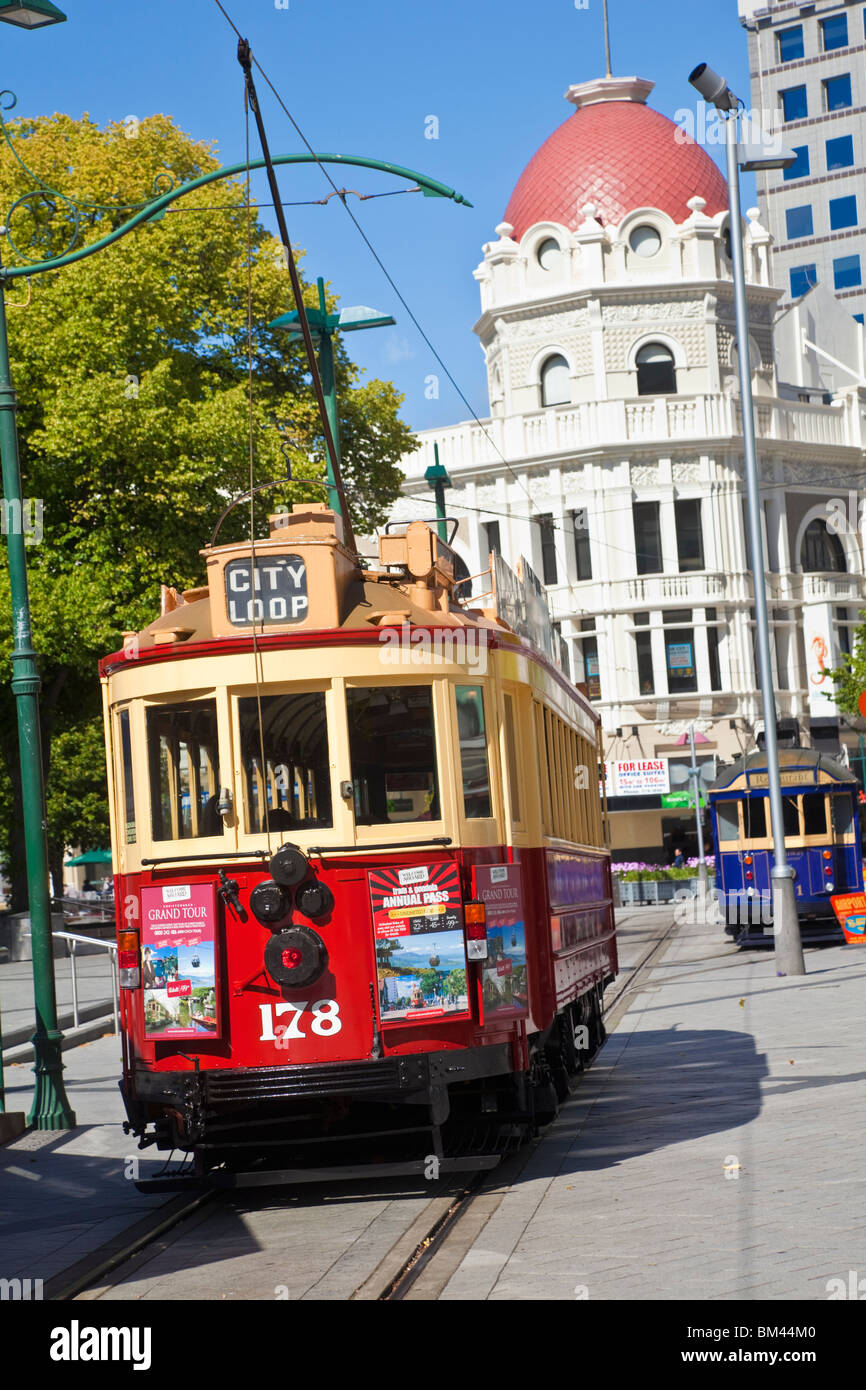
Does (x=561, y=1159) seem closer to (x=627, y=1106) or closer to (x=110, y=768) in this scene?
(x=627, y=1106)

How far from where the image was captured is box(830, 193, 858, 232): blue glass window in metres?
74.7

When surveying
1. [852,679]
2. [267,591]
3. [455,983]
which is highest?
[852,679]

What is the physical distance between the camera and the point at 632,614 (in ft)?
179

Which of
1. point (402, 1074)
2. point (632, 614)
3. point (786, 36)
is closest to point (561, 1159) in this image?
point (402, 1074)

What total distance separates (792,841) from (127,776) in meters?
21.7

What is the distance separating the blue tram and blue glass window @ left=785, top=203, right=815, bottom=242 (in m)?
49.5

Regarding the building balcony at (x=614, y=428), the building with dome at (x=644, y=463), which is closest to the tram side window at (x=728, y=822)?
the building with dome at (x=644, y=463)

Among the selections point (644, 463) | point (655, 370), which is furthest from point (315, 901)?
point (655, 370)

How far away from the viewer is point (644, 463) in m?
54.8

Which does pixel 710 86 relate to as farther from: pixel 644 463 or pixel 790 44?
pixel 790 44

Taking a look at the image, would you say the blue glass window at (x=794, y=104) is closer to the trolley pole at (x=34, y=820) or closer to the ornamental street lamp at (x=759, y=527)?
the ornamental street lamp at (x=759, y=527)

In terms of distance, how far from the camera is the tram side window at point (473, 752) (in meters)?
9.62

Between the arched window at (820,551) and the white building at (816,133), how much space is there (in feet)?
58.2

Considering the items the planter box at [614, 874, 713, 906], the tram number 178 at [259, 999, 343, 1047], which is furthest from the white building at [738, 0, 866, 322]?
the tram number 178 at [259, 999, 343, 1047]
